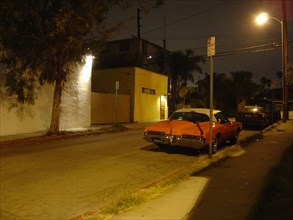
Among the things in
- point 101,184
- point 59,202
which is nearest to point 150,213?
point 59,202

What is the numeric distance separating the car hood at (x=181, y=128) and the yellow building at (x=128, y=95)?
41.7ft

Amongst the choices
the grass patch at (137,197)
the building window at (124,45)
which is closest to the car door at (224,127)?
the grass patch at (137,197)

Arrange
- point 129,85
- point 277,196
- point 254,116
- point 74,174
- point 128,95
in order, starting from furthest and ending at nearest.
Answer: point 129,85 < point 128,95 < point 254,116 < point 74,174 < point 277,196

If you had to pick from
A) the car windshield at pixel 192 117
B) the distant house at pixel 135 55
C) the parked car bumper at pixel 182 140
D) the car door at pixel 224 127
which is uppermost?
the distant house at pixel 135 55

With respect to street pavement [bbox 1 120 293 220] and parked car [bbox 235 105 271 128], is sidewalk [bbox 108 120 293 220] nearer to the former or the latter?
street pavement [bbox 1 120 293 220]

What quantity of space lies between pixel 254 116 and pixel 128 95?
10603 millimetres

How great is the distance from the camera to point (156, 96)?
32.1m

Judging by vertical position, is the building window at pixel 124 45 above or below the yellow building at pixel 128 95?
above

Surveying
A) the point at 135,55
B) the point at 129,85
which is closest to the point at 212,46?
the point at 129,85

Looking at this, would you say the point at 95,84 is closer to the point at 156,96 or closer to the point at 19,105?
the point at 156,96

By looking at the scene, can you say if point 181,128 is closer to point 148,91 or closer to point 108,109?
point 108,109

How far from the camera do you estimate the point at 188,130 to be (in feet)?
37.6

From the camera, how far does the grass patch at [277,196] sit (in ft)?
17.7

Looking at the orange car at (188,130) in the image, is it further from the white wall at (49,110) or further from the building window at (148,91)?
the building window at (148,91)
